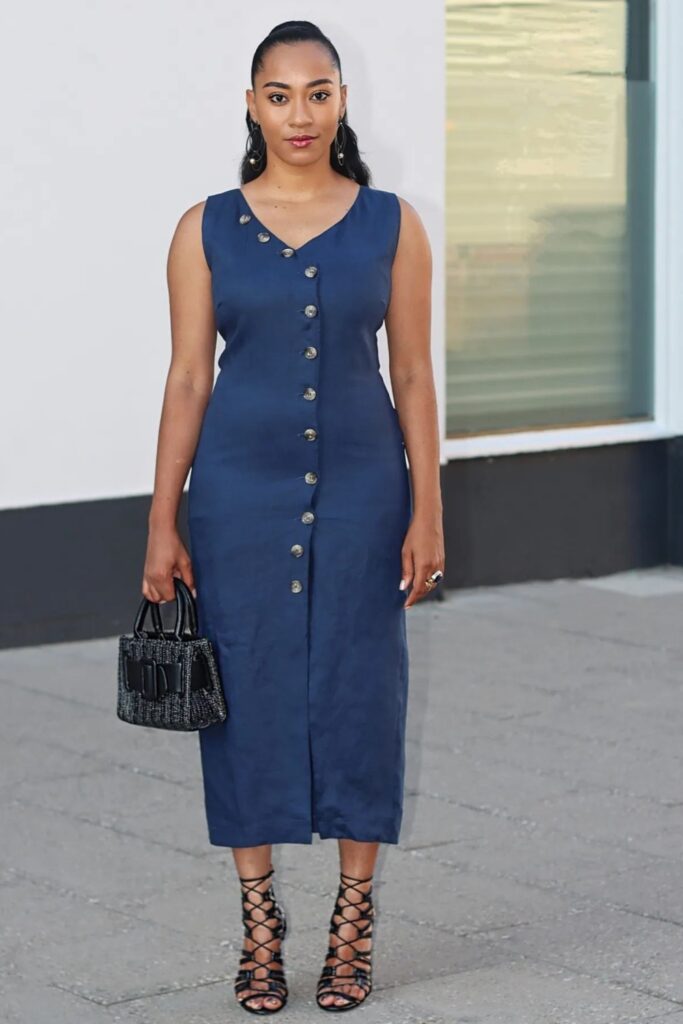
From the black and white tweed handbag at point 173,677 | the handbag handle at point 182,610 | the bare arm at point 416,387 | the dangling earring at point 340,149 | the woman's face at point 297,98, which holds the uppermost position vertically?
the woman's face at point 297,98

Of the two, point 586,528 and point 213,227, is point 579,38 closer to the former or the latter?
point 586,528

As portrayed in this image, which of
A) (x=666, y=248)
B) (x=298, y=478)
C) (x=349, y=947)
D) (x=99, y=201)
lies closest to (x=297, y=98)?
(x=298, y=478)

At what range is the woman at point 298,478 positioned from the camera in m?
4.37

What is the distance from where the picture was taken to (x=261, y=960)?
4.50 metres

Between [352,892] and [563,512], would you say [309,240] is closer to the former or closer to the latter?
[352,892]

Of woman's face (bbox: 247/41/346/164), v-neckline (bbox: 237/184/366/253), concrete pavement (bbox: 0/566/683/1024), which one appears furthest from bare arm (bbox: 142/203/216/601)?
concrete pavement (bbox: 0/566/683/1024)

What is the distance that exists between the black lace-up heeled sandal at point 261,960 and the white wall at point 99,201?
159 inches

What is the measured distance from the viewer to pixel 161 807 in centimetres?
615

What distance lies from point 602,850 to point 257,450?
1.92 metres

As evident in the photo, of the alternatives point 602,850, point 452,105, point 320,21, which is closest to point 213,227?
point 602,850

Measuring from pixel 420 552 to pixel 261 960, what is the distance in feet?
3.08

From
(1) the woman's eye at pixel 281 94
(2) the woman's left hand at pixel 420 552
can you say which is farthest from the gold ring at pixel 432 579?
(1) the woman's eye at pixel 281 94

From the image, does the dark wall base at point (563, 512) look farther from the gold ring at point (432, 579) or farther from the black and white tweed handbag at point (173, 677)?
the black and white tweed handbag at point (173, 677)

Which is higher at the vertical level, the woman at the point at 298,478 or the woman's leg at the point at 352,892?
the woman at the point at 298,478
